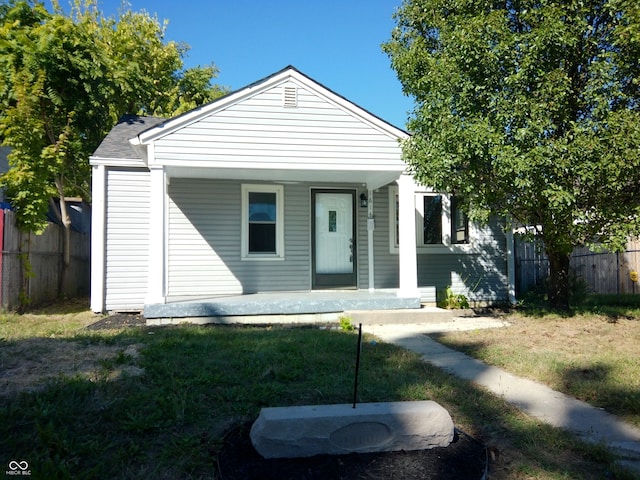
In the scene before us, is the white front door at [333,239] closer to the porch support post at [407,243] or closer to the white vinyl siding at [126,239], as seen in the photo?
the porch support post at [407,243]

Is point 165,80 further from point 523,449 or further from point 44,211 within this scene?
point 523,449

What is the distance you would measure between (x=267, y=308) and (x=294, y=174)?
2666 mm

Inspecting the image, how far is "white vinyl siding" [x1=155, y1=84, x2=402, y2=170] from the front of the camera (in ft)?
28.2

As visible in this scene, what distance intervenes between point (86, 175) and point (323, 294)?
8733 mm

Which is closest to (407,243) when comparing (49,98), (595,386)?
(595,386)

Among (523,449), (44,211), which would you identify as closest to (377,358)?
(523,449)

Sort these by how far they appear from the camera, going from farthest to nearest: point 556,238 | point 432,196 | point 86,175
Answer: point 86,175 → point 432,196 → point 556,238

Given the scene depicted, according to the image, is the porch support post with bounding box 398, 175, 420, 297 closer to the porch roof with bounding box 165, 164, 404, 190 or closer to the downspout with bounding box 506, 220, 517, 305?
the porch roof with bounding box 165, 164, 404, 190

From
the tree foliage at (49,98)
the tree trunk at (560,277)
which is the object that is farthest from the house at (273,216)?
the tree trunk at (560,277)

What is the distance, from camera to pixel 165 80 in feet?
67.0

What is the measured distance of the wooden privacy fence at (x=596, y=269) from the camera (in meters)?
13.7

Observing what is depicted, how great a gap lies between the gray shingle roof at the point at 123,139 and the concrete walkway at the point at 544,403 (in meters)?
6.25

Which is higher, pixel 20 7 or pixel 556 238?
pixel 20 7

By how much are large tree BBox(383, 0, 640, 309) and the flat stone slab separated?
483cm
